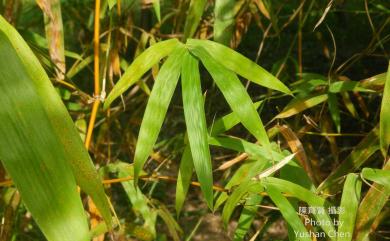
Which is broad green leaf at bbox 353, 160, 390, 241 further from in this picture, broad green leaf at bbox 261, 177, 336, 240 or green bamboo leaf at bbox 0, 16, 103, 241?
green bamboo leaf at bbox 0, 16, 103, 241

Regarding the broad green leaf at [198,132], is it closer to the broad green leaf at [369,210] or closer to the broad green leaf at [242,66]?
the broad green leaf at [242,66]

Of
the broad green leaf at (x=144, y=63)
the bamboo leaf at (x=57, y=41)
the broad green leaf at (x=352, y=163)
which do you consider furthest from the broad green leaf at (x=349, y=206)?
the bamboo leaf at (x=57, y=41)

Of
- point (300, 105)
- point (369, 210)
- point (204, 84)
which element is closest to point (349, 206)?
point (369, 210)

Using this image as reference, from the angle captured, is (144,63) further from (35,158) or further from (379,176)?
(379,176)

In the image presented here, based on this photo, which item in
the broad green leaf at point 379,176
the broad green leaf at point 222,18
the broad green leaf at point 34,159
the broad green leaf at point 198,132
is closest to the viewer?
the broad green leaf at point 34,159

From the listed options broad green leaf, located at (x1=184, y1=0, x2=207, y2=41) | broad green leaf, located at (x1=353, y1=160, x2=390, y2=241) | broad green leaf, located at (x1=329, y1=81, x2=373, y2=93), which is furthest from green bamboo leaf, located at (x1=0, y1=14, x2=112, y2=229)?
broad green leaf, located at (x1=329, y1=81, x2=373, y2=93)

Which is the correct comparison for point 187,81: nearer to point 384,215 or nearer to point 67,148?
point 67,148

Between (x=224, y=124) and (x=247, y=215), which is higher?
(x=224, y=124)
